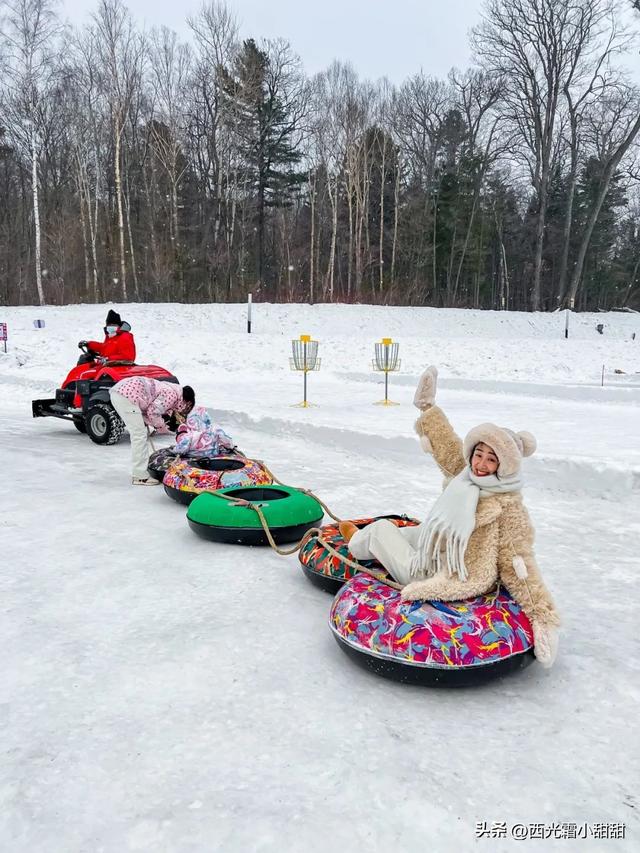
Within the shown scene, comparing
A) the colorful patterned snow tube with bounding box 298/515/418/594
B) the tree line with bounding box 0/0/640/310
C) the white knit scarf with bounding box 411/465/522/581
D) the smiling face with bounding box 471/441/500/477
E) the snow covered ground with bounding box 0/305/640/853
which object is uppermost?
the tree line with bounding box 0/0/640/310

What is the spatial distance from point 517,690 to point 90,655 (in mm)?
1746

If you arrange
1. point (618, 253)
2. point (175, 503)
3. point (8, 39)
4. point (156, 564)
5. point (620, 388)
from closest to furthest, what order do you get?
point (156, 564), point (175, 503), point (620, 388), point (8, 39), point (618, 253)

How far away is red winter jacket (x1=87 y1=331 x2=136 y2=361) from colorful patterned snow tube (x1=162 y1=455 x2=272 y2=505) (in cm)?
360

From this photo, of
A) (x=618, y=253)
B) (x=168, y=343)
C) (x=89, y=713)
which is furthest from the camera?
(x=618, y=253)

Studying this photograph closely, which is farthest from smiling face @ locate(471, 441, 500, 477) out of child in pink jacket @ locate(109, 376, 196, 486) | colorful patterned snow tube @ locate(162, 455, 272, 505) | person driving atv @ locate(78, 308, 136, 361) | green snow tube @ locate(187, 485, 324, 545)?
person driving atv @ locate(78, 308, 136, 361)

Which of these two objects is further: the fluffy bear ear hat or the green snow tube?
the green snow tube

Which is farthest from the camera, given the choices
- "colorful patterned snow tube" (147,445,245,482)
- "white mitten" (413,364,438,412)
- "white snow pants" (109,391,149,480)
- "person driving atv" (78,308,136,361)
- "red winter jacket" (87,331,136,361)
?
"red winter jacket" (87,331,136,361)

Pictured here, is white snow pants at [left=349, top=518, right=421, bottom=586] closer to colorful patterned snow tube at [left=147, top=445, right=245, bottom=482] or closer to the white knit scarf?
the white knit scarf

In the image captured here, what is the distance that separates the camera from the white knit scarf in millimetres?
2535

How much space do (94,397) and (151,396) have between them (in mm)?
1899

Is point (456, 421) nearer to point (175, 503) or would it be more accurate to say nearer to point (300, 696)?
point (175, 503)

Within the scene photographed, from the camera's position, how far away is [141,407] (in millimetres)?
6121

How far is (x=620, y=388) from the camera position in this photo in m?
11.9

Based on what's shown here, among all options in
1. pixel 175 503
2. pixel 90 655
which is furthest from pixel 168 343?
pixel 90 655
